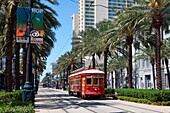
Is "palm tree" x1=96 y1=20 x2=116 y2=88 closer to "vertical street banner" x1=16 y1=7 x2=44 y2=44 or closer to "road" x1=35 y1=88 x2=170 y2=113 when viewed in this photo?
"road" x1=35 y1=88 x2=170 y2=113

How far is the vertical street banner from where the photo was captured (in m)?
16.3

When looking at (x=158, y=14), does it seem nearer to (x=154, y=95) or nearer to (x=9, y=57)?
(x=154, y=95)

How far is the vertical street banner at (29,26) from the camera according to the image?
16.3 metres

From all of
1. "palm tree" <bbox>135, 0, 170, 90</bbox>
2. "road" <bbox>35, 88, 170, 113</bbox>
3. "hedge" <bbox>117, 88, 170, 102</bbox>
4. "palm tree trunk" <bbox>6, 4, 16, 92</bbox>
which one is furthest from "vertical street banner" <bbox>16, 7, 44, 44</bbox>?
"palm tree" <bbox>135, 0, 170, 90</bbox>

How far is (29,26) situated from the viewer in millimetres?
16250

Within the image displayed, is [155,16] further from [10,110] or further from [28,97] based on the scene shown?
[10,110]

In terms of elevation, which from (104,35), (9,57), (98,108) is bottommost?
(98,108)

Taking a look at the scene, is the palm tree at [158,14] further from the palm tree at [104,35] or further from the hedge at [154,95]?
the palm tree at [104,35]

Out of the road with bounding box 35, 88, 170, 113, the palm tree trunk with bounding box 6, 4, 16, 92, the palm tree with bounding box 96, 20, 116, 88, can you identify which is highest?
the palm tree with bounding box 96, 20, 116, 88

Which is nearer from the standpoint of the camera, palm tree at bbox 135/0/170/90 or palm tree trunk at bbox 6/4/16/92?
palm tree trunk at bbox 6/4/16/92

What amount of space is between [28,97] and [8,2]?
35.5ft

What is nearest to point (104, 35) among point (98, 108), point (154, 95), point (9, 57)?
point (154, 95)

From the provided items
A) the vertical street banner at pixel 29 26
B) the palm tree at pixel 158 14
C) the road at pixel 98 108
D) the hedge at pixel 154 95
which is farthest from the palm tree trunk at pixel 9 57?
the palm tree at pixel 158 14

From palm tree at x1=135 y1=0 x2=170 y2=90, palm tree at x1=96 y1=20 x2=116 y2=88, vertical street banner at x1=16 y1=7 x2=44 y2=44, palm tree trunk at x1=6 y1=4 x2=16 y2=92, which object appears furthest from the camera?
palm tree at x1=96 y1=20 x2=116 y2=88
